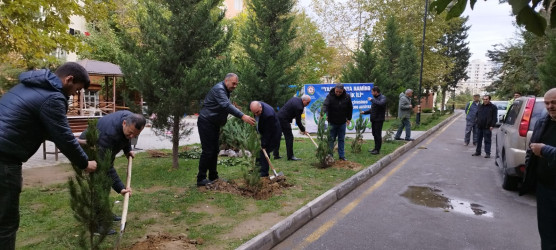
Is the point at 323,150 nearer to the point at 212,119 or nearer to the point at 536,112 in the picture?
the point at 212,119

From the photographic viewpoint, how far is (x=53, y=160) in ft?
30.0

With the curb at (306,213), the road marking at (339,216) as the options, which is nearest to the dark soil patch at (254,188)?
the curb at (306,213)

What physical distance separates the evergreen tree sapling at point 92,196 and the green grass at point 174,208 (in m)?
0.70

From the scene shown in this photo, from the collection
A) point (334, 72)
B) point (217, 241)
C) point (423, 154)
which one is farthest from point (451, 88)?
point (217, 241)

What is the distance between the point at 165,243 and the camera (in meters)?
3.76

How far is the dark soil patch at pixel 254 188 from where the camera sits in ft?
18.7

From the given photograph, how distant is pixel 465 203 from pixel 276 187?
303 centimetres

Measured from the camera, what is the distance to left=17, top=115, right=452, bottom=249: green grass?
13.1ft

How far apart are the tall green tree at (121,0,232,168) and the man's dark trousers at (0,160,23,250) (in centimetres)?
433

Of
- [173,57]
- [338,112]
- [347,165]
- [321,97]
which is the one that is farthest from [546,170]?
[321,97]

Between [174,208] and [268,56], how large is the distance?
7.19m

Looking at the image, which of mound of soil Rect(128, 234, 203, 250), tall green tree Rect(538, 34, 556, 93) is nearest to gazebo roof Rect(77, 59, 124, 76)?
mound of soil Rect(128, 234, 203, 250)

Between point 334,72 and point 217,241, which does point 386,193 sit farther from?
point 334,72

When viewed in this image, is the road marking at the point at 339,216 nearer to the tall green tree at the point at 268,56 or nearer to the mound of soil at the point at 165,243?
the mound of soil at the point at 165,243
